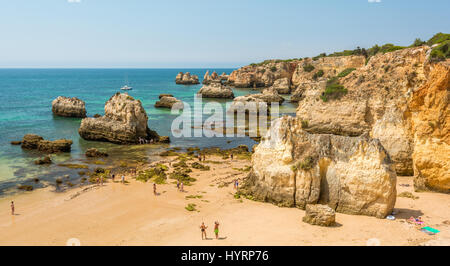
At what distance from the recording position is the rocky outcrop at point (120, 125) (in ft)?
118

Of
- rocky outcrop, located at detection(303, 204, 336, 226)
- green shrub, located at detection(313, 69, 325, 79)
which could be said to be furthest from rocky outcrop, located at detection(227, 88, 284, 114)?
rocky outcrop, located at detection(303, 204, 336, 226)

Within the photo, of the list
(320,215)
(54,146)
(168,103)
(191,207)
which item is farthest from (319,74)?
(320,215)

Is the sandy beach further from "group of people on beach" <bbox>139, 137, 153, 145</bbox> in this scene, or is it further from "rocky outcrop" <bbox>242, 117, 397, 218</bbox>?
"group of people on beach" <bbox>139, 137, 153, 145</bbox>

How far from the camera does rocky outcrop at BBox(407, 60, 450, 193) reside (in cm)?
1869

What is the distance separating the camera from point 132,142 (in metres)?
36.1

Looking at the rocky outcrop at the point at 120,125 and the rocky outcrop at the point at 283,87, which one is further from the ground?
the rocky outcrop at the point at 283,87

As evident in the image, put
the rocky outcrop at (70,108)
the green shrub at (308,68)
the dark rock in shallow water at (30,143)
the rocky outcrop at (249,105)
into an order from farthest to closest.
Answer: the green shrub at (308,68)
the rocky outcrop at (249,105)
the rocky outcrop at (70,108)
the dark rock in shallow water at (30,143)

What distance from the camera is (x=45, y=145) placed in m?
32.4

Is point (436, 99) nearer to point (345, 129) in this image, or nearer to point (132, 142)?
point (345, 129)

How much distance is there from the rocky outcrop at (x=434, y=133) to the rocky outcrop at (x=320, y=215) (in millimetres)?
8072

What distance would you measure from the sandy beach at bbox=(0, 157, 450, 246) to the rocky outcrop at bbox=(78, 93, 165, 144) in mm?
13686

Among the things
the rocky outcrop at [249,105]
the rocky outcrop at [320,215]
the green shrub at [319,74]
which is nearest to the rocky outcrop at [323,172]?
the rocky outcrop at [320,215]

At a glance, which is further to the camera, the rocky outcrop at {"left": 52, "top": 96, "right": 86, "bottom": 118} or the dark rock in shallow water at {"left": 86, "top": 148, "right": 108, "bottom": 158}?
the rocky outcrop at {"left": 52, "top": 96, "right": 86, "bottom": 118}

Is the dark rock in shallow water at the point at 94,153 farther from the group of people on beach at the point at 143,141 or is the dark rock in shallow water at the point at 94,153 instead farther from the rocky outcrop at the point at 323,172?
the rocky outcrop at the point at 323,172
